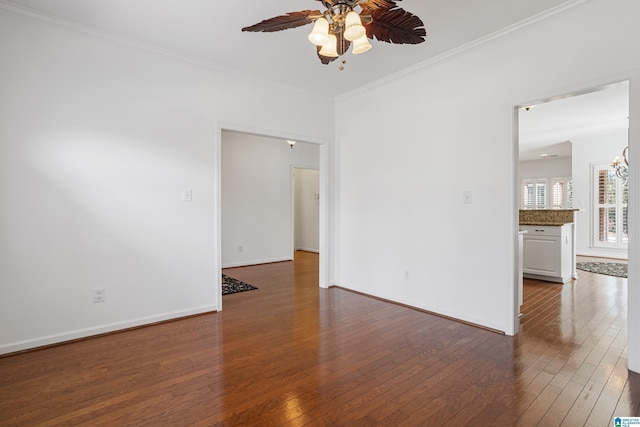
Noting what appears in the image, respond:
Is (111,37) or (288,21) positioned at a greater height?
(111,37)

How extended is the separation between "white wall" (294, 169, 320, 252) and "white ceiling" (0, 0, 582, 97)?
5.11m

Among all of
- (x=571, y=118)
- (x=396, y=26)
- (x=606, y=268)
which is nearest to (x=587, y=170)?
(x=571, y=118)

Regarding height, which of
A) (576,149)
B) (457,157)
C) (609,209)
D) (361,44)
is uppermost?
(576,149)

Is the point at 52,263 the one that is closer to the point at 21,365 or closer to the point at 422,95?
the point at 21,365

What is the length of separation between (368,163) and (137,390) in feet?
11.3

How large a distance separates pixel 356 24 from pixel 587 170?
873 cm

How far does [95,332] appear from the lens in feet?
9.86

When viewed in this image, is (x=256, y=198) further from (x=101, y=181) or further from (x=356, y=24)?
(x=356, y=24)

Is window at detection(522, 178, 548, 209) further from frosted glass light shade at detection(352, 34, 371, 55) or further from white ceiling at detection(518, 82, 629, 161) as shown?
frosted glass light shade at detection(352, 34, 371, 55)

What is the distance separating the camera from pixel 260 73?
3859mm

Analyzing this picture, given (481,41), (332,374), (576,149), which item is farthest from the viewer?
(576,149)

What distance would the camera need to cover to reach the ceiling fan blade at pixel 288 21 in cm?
190

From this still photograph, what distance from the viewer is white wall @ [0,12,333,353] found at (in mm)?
2666

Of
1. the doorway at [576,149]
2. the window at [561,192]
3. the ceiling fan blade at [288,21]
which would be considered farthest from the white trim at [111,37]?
the window at [561,192]
